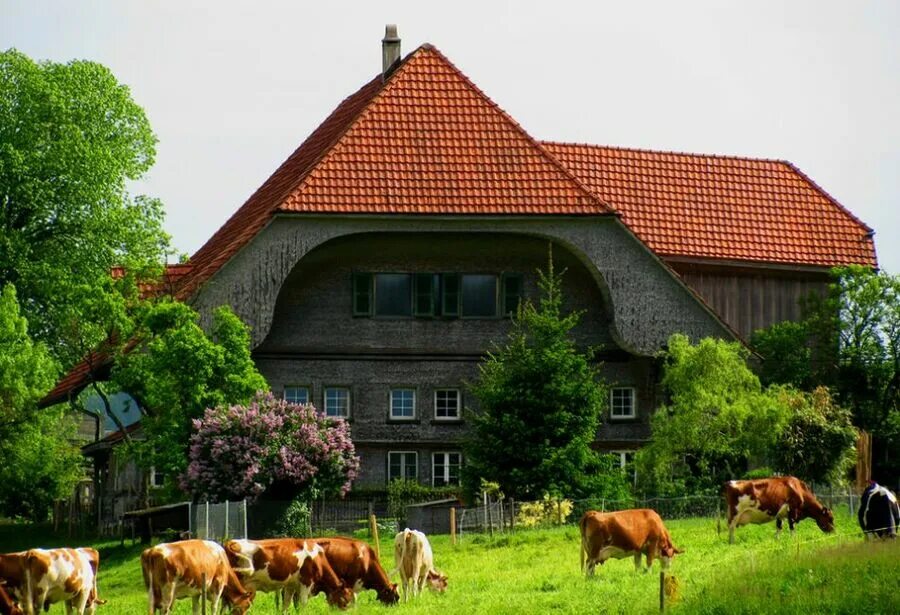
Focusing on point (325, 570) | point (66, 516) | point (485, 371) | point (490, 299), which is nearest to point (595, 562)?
point (325, 570)

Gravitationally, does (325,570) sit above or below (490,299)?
below

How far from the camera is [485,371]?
55.0 meters

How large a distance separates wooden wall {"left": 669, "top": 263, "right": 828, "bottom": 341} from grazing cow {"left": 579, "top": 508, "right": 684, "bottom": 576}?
953 inches

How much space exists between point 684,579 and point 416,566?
493 cm

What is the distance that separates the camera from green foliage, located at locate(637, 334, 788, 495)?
5184 cm

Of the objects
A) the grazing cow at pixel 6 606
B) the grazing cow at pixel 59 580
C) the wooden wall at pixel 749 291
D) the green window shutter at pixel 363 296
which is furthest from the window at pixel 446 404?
the grazing cow at pixel 6 606

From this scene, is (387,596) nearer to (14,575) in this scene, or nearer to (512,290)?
(14,575)

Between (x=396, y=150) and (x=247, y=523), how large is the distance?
12.5 metres

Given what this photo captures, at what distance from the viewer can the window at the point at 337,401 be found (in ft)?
189

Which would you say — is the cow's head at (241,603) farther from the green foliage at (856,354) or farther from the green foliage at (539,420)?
the green foliage at (856,354)

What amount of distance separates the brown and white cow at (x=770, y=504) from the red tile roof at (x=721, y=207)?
1900 centimetres

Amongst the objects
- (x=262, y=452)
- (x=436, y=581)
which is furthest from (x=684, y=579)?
(x=262, y=452)

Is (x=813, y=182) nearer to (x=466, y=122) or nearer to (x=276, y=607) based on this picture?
(x=466, y=122)

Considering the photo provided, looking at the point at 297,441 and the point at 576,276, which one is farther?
the point at 576,276
